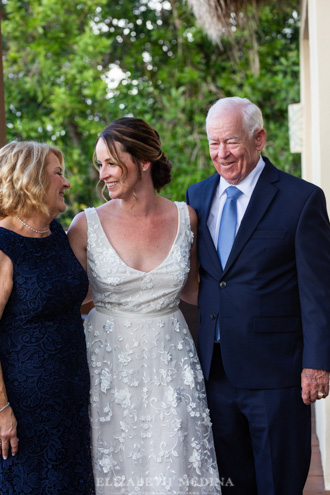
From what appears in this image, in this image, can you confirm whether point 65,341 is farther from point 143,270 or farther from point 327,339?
point 327,339

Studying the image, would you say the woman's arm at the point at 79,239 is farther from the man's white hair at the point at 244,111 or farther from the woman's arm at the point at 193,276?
the man's white hair at the point at 244,111

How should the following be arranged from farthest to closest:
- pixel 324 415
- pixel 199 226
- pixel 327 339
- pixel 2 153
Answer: pixel 324 415
pixel 199 226
pixel 327 339
pixel 2 153

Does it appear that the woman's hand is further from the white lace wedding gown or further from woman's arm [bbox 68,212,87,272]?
woman's arm [bbox 68,212,87,272]

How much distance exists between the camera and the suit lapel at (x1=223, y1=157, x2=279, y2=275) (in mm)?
2514

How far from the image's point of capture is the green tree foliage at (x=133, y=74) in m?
8.91

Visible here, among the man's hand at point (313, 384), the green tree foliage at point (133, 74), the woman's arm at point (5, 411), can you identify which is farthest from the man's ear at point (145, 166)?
the green tree foliage at point (133, 74)

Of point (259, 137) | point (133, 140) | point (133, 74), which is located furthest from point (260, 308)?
point (133, 74)

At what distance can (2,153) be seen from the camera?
2.20 m

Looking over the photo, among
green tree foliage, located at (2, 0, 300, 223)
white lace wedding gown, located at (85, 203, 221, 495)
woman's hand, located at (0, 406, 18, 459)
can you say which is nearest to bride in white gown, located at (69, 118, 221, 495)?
white lace wedding gown, located at (85, 203, 221, 495)

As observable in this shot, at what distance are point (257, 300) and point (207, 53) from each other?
7627mm

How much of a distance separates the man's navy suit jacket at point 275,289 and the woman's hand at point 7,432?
0.84 metres

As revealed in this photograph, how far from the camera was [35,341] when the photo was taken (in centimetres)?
215

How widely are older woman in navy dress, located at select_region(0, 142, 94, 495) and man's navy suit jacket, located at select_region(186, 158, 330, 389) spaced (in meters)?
0.61

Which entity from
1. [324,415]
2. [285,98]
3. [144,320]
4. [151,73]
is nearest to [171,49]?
[151,73]
